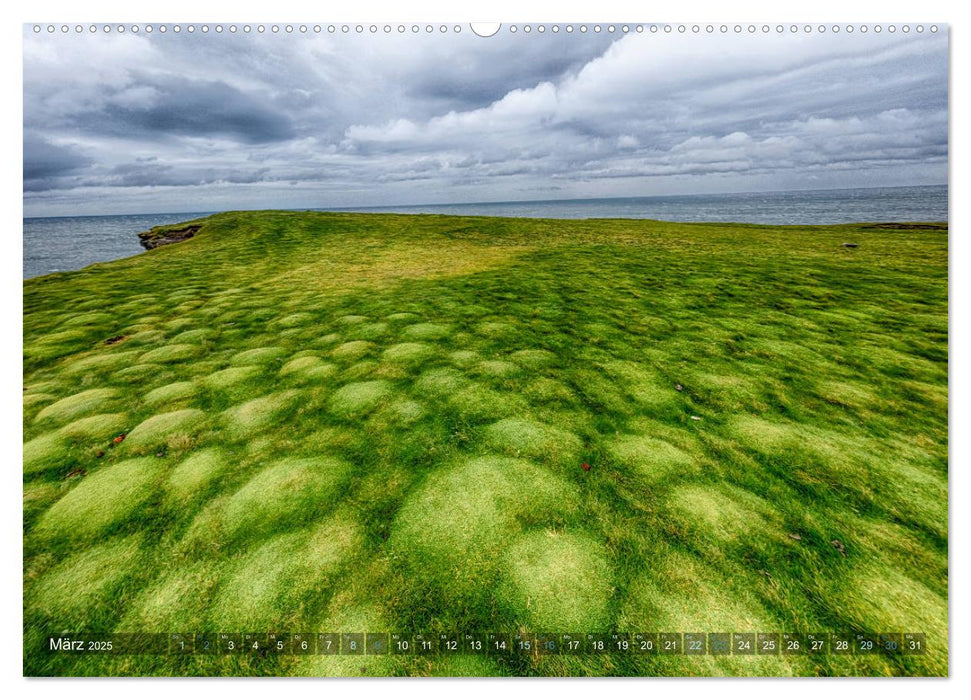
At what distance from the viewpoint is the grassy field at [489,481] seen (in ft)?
4.81

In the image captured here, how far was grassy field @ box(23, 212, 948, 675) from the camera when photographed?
4.81 ft

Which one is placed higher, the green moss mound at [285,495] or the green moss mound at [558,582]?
the green moss mound at [558,582]

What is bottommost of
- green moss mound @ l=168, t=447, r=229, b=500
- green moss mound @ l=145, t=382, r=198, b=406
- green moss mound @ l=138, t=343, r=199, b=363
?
green moss mound @ l=138, t=343, r=199, b=363

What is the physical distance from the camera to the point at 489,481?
83.6 inches

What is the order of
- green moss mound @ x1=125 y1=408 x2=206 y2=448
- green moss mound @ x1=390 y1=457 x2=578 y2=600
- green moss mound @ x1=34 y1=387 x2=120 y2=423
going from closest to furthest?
1. green moss mound @ x1=390 y1=457 x2=578 y2=600
2. green moss mound @ x1=125 y1=408 x2=206 y2=448
3. green moss mound @ x1=34 y1=387 x2=120 y2=423

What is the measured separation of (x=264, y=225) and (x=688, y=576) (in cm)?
1985

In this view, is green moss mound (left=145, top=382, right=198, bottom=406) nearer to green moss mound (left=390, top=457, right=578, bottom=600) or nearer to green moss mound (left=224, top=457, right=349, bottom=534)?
green moss mound (left=224, top=457, right=349, bottom=534)

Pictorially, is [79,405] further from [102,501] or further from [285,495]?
[285,495]

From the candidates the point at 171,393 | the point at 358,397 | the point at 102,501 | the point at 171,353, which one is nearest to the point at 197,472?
the point at 102,501

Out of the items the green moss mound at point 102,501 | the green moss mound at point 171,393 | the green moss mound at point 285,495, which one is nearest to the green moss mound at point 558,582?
the green moss mound at point 285,495

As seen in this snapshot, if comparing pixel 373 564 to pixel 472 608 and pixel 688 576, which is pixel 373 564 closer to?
pixel 472 608

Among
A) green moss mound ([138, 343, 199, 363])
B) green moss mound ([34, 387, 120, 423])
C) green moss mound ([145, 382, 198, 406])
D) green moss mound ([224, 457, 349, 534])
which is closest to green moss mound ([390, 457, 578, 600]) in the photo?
green moss mound ([224, 457, 349, 534])

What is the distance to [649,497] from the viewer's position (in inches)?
79.0

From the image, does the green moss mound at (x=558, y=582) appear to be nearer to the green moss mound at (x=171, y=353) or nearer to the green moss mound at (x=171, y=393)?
the green moss mound at (x=171, y=393)
